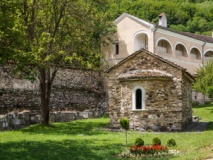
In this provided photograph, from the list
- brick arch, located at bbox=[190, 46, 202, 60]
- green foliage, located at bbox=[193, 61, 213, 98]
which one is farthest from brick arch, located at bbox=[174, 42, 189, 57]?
green foliage, located at bbox=[193, 61, 213, 98]

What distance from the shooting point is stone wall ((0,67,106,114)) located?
22.0 metres

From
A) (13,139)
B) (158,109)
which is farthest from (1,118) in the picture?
(158,109)

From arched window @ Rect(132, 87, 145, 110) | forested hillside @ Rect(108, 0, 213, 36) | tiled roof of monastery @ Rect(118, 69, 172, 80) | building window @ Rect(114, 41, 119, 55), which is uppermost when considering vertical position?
forested hillside @ Rect(108, 0, 213, 36)

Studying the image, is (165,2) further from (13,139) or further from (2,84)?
(13,139)

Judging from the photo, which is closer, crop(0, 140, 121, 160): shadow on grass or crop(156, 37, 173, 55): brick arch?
crop(0, 140, 121, 160): shadow on grass

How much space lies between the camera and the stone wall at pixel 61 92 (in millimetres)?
22016

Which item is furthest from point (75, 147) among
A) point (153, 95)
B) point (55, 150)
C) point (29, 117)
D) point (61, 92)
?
point (61, 92)

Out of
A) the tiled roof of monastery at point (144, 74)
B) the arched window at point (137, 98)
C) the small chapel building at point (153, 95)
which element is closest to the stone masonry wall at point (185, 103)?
the small chapel building at point (153, 95)

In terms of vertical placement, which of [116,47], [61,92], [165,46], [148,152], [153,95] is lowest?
[148,152]

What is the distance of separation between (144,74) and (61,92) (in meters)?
11.1

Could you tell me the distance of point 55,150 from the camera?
1126 centimetres

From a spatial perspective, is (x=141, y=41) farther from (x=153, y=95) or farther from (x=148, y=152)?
(x=148, y=152)

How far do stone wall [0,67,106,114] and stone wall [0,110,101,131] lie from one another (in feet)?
6.55

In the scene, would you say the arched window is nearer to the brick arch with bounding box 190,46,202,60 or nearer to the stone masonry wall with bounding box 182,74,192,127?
the stone masonry wall with bounding box 182,74,192,127
